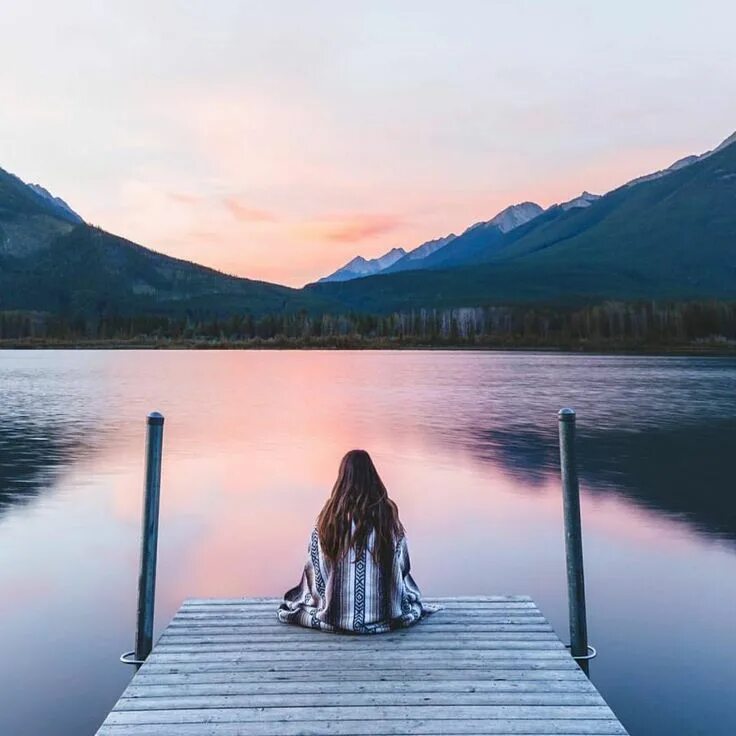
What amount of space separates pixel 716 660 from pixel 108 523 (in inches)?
390

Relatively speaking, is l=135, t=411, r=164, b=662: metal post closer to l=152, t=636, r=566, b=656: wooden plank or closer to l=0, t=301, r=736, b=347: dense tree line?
l=152, t=636, r=566, b=656: wooden plank

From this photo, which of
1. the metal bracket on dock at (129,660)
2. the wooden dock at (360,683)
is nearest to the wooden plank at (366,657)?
the wooden dock at (360,683)

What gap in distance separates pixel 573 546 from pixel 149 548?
3810 millimetres

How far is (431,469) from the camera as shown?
20.7m

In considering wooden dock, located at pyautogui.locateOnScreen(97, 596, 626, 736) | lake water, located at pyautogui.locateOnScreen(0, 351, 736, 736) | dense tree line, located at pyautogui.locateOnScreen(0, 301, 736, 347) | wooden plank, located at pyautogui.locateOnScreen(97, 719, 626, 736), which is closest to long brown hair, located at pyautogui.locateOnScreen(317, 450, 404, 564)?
wooden dock, located at pyautogui.locateOnScreen(97, 596, 626, 736)

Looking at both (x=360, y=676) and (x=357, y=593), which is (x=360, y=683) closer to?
(x=360, y=676)

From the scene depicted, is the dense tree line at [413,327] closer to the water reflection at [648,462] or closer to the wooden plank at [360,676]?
the water reflection at [648,462]

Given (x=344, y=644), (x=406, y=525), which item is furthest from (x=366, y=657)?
(x=406, y=525)

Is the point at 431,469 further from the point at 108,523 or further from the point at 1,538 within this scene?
the point at 1,538

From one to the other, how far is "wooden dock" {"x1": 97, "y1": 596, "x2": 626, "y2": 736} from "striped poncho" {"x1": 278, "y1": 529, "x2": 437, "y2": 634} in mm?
107

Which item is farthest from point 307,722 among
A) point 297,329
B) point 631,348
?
point 297,329

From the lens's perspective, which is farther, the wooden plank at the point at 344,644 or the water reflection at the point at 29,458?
the water reflection at the point at 29,458

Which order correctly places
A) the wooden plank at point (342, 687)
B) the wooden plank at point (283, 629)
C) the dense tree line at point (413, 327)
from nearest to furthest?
the wooden plank at point (342, 687) < the wooden plank at point (283, 629) < the dense tree line at point (413, 327)

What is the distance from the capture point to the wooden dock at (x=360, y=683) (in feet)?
16.1
